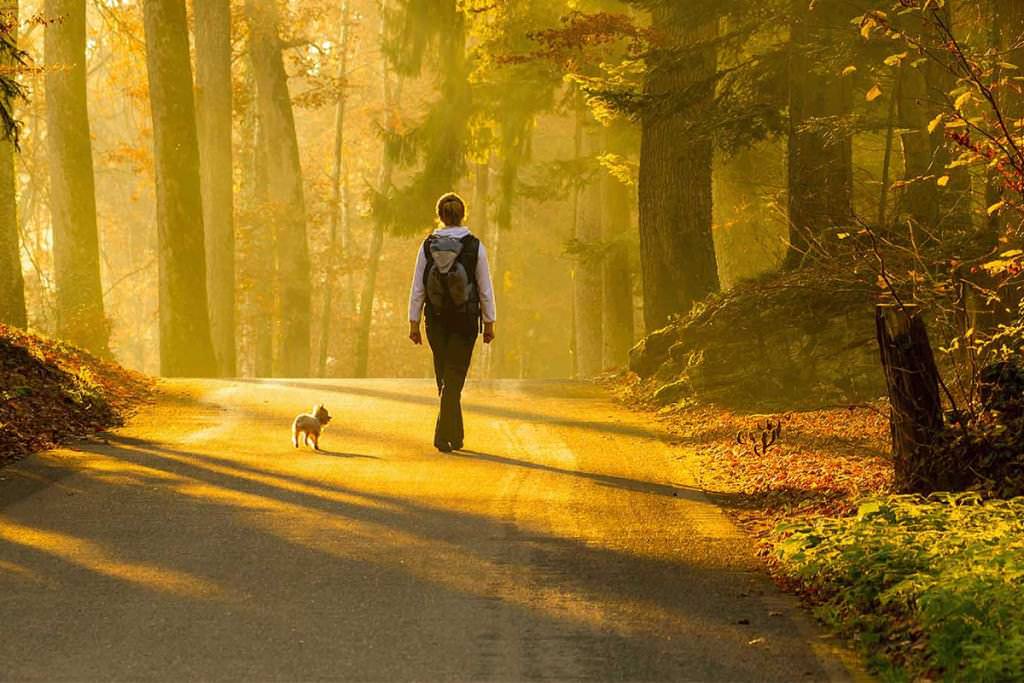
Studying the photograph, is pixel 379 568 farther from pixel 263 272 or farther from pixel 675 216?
pixel 263 272

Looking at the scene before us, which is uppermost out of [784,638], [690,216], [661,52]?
[661,52]

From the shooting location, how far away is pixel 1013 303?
40.0ft

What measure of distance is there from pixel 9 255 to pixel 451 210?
8772 mm

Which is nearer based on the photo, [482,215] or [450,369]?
[450,369]

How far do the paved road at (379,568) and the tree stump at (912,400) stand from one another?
1124mm

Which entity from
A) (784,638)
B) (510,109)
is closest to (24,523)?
(784,638)

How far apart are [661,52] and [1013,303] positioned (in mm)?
6358

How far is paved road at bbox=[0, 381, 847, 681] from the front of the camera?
5922 millimetres

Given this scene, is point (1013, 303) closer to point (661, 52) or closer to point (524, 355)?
point (661, 52)

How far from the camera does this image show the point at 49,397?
12.9 metres

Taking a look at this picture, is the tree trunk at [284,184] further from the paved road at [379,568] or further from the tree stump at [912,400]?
the tree stump at [912,400]

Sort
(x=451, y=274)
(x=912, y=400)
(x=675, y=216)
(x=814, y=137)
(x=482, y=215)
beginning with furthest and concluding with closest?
(x=482, y=215)
(x=675, y=216)
(x=814, y=137)
(x=451, y=274)
(x=912, y=400)

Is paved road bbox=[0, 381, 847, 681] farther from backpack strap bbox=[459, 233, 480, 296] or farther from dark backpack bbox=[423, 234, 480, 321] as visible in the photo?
backpack strap bbox=[459, 233, 480, 296]

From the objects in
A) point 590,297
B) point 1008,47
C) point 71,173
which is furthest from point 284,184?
point 1008,47
